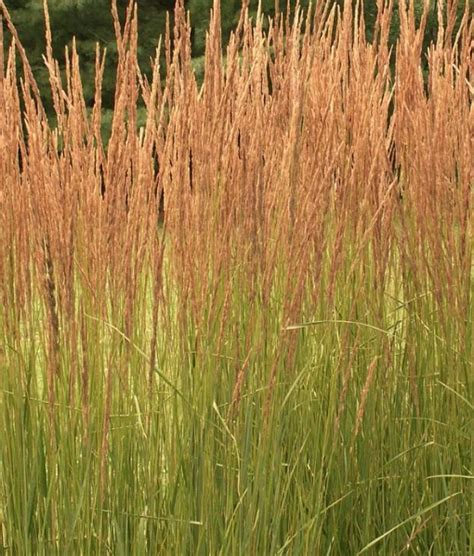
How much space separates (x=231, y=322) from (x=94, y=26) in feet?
37.5

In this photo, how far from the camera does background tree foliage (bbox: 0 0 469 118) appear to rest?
12039mm

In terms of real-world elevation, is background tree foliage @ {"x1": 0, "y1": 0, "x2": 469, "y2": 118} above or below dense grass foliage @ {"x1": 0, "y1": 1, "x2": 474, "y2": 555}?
→ below

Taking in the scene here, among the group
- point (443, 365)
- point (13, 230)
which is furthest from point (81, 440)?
point (443, 365)

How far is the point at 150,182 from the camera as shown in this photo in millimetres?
1988

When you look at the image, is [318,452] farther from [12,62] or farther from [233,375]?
[12,62]

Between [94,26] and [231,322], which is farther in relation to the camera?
[94,26]

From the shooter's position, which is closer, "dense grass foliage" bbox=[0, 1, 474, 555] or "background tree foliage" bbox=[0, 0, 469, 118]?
"dense grass foliage" bbox=[0, 1, 474, 555]

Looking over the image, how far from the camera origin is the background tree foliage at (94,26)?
39.5 ft

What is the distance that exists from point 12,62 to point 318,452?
1.00m

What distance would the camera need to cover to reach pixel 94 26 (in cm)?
1287

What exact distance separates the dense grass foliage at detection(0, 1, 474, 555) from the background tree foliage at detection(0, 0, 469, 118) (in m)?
9.72

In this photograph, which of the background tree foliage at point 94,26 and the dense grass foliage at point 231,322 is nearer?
the dense grass foliage at point 231,322

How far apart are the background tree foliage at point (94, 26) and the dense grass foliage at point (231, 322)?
31.9 ft

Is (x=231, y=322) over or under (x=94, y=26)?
over
